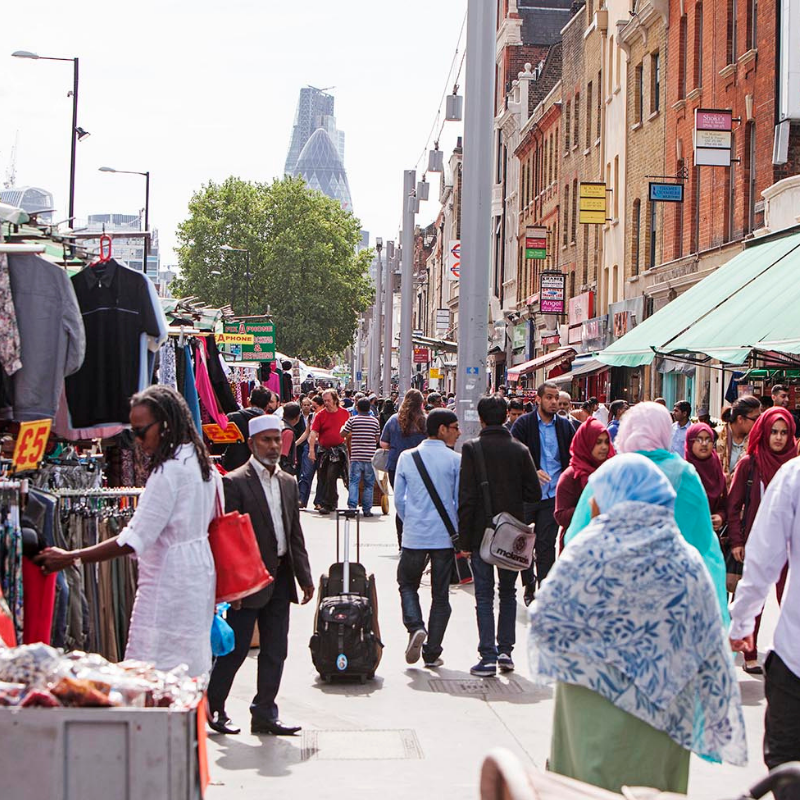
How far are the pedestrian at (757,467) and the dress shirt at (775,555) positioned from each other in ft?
14.2

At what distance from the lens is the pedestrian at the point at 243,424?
13.1 meters

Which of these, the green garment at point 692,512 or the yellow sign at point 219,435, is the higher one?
the yellow sign at point 219,435

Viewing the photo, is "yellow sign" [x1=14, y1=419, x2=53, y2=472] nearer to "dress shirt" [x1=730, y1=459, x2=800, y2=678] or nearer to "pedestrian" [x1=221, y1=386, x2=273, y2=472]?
"dress shirt" [x1=730, y1=459, x2=800, y2=678]

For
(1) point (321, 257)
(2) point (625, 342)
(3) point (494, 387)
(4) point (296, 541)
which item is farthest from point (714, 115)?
(1) point (321, 257)

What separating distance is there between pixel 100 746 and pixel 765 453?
7.09 meters

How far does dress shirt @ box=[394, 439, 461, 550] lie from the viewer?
9.94 m

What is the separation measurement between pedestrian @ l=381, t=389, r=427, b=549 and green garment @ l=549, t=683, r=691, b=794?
416 inches

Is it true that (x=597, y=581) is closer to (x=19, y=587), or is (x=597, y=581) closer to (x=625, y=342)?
(x=19, y=587)

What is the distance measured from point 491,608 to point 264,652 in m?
2.32

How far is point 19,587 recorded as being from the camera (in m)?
5.83

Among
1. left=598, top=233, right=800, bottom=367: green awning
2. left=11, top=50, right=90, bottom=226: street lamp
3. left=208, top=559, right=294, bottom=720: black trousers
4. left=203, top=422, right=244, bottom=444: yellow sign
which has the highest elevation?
left=11, top=50, right=90, bottom=226: street lamp

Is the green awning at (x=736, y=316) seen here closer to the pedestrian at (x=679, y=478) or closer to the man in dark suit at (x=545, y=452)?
the man in dark suit at (x=545, y=452)

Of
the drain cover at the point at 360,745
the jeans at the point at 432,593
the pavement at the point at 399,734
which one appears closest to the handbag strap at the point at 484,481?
the jeans at the point at 432,593

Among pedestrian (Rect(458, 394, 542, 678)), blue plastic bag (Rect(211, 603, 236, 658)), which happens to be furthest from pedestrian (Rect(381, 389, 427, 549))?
blue plastic bag (Rect(211, 603, 236, 658))
